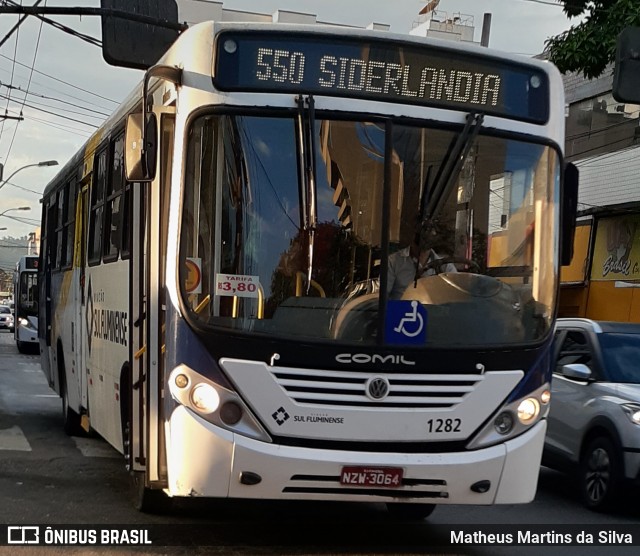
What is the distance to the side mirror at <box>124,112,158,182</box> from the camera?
6.46m

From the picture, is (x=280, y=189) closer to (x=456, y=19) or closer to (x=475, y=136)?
(x=475, y=136)

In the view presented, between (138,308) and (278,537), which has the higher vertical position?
(138,308)

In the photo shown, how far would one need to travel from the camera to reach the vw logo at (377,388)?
629 centimetres

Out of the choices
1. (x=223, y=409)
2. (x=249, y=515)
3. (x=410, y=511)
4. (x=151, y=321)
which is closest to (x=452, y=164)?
(x=223, y=409)

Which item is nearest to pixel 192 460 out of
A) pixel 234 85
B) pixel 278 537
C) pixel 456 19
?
pixel 278 537

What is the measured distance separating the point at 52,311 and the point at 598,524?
296 inches

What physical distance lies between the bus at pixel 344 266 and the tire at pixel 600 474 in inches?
106

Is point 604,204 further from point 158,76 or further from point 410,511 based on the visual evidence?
point 158,76

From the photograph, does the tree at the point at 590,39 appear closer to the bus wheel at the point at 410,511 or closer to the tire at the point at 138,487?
the bus wheel at the point at 410,511

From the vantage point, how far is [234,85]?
6.46 metres

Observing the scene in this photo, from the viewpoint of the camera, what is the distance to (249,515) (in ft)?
26.5

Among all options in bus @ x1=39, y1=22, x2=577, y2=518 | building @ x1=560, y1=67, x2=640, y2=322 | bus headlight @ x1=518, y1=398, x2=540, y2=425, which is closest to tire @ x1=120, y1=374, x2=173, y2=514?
bus @ x1=39, y1=22, x2=577, y2=518

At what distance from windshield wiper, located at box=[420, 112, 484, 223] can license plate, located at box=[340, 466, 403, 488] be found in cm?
155

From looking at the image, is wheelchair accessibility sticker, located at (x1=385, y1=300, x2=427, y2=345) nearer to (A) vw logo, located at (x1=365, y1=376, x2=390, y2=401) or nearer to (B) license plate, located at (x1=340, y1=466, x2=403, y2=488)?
(A) vw logo, located at (x1=365, y1=376, x2=390, y2=401)
